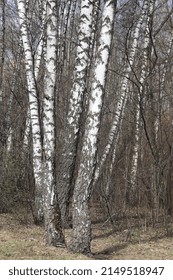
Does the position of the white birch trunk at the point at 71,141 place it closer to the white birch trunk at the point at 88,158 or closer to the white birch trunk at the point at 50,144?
the white birch trunk at the point at 50,144

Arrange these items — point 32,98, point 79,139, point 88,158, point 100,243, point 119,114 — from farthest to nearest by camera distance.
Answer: point 119,114, point 79,139, point 32,98, point 100,243, point 88,158

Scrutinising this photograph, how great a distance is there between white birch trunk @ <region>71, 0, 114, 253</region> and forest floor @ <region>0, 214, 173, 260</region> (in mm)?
295

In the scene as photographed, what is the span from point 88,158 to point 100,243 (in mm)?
2177

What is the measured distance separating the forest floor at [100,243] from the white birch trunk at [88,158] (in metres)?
0.30

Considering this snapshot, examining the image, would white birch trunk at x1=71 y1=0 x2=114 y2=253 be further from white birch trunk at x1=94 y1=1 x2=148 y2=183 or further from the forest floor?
white birch trunk at x1=94 y1=1 x2=148 y2=183

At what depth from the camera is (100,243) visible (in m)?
8.09

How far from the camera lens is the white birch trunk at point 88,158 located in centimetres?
658

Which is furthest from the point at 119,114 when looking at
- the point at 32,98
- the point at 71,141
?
the point at 32,98

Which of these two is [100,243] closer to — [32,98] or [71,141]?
[71,141]

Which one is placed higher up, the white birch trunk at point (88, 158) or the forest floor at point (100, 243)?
the white birch trunk at point (88, 158)

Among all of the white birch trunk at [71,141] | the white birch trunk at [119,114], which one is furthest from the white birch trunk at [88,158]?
the white birch trunk at [119,114]

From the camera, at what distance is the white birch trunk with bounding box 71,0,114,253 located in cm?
658

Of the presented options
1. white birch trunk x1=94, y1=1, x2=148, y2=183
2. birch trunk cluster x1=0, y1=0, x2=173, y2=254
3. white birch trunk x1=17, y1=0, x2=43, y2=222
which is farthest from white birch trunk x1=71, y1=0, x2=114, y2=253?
white birch trunk x1=94, y1=1, x2=148, y2=183
